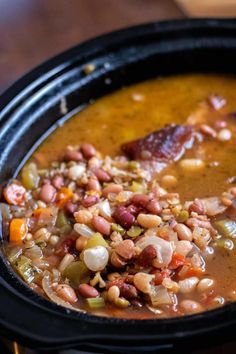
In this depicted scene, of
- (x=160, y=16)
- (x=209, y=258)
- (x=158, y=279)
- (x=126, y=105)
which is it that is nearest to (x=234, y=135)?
(x=126, y=105)

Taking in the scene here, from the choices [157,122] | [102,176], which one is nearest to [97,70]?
[157,122]

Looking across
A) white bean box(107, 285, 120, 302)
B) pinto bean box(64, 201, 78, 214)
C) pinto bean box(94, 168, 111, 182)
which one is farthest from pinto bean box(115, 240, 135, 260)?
pinto bean box(94, 168, 111, 182)

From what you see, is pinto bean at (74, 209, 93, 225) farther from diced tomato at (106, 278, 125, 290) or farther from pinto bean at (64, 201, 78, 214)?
diced tomato at (106, 278, 125, 290)

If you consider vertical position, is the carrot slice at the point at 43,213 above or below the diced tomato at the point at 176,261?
above

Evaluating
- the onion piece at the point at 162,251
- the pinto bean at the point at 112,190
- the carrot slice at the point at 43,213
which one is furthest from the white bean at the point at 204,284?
the carrot slice at the point at 43,213

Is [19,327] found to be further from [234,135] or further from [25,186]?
[234,135]

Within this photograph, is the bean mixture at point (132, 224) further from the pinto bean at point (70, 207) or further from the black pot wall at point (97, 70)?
the black pot wall at point (97, 70)
